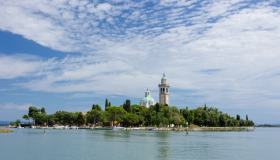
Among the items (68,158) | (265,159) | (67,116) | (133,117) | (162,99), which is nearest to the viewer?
(68,158)

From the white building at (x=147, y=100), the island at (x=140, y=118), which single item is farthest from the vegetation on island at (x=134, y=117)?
the white building at (x=147, y=100)

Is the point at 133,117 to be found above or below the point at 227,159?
above

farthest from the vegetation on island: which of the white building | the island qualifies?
the white building

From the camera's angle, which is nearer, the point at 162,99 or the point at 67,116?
the point at 67,116

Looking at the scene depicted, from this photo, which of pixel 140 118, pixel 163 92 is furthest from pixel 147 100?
pixel 140 118

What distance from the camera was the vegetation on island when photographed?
15312 centimetres

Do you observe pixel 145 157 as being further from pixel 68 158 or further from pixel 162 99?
pixel 162 99

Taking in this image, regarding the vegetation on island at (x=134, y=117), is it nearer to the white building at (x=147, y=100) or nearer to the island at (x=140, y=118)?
the island at (x=140, y=118)

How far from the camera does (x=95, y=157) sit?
148 feet

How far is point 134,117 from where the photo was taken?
152375 millimetres

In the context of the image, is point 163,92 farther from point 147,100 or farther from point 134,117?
point 134,117

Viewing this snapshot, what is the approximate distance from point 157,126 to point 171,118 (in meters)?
5.52

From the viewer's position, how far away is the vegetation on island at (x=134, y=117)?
153125mm

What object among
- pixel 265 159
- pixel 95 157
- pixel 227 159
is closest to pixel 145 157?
pixel 95 157
